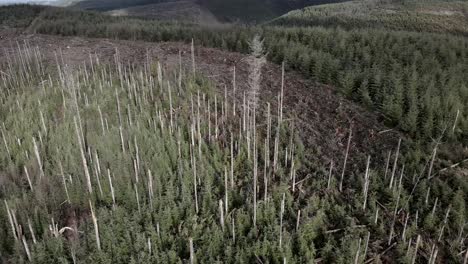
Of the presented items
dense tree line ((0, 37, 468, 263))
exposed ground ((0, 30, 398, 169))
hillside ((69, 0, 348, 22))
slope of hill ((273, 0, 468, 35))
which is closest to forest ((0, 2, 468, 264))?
dense tree line ((0, 37, 468, 263))

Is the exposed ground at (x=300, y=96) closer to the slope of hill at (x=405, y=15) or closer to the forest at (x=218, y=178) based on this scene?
the forest at (x=218, y=178)

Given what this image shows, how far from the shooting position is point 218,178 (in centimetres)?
477

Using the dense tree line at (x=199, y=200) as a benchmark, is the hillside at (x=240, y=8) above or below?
above

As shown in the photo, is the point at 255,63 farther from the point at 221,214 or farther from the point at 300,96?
the point at 221,214

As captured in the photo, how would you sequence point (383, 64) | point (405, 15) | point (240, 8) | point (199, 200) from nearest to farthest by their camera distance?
point (199, 200) → point (383, 64) → point (405, 15) → point (240, 8)

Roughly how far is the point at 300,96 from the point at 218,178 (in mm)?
A: 2834

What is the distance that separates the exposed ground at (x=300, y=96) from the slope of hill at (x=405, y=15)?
26.5 metres

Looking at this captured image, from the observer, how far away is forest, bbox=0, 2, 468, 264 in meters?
3.81

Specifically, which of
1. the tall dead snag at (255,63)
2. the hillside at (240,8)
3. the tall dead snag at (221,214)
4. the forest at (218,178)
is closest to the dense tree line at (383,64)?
the forest at (218,178)

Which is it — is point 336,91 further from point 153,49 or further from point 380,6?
point 380,6

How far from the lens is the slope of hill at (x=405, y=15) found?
3603cm

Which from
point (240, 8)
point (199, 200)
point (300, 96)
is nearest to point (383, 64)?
point (300, 96)

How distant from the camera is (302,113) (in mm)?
6293

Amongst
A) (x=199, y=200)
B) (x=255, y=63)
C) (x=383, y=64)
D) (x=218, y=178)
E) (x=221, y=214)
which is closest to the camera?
(x=221, y=214)
